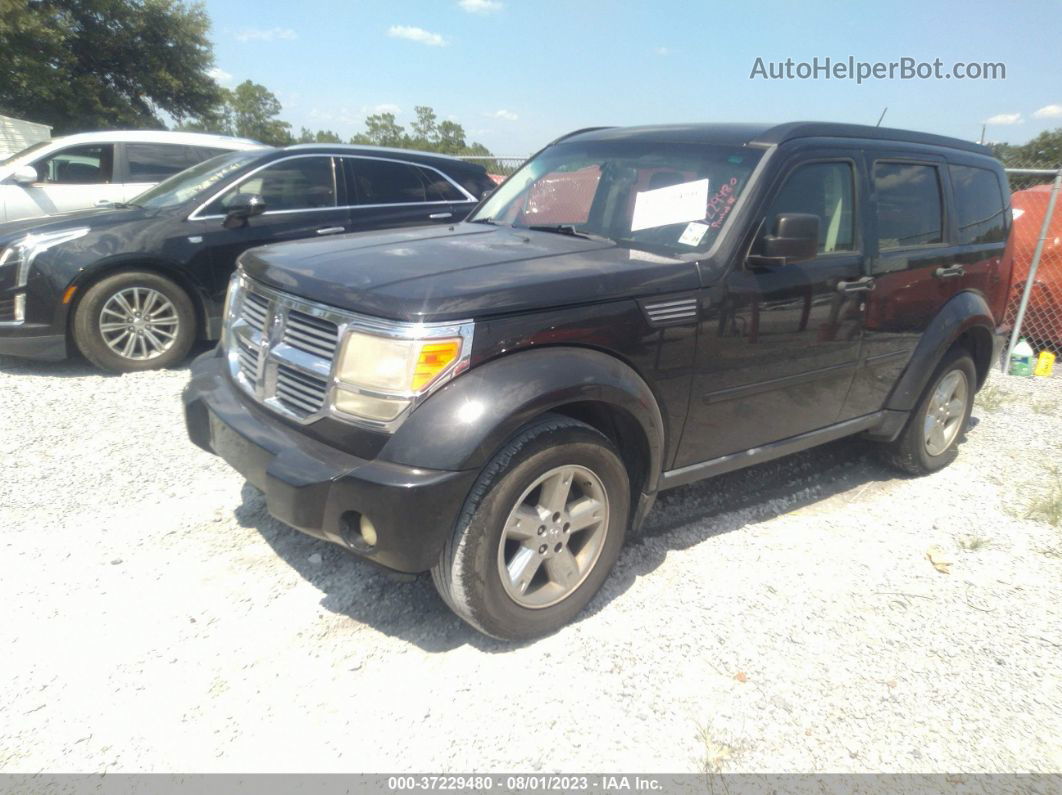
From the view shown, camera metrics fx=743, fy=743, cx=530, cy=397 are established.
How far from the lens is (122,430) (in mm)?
4645

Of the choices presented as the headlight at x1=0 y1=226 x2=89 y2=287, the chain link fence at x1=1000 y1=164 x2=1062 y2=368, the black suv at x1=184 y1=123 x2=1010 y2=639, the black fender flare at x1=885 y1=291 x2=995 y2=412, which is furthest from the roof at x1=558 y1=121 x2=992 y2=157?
the chain link fence at x1=1000 y1=164 x2=1062 y2=368

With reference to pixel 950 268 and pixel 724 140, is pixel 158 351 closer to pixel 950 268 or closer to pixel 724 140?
pixel 724 140

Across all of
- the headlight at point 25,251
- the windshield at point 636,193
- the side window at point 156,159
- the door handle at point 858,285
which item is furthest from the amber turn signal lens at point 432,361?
the side window at point 156,159

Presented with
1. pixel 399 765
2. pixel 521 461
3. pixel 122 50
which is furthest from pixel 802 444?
pixel 122 50

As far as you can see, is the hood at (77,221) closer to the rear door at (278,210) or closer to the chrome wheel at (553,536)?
the rear door at (278,210)

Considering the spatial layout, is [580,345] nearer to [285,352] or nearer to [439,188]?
[285,352]

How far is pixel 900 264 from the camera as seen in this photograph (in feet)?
12.9

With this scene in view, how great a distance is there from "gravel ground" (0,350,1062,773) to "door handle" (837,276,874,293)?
1.25m

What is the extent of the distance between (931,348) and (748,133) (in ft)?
5.70

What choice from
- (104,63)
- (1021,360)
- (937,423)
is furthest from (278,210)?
(104,63)

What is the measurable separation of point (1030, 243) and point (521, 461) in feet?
26.0

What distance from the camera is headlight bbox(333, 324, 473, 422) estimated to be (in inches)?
95.3

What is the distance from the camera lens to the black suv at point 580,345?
2.46 meters

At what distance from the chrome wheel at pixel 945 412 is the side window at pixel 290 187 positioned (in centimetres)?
492
